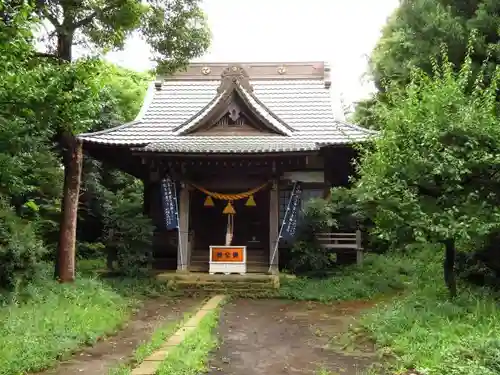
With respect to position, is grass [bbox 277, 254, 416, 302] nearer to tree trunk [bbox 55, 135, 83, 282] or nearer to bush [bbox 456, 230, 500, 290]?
bush [bbox 456, 230, 500, 290]

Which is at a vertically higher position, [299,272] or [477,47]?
[477,47]

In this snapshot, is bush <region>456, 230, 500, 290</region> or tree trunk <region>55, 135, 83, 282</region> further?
tree trunk <region>55, 135, 83, 282</region>

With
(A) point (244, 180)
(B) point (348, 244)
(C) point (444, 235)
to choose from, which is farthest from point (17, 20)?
(B) point (348, 244)

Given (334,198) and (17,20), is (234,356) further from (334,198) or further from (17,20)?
(334,198)

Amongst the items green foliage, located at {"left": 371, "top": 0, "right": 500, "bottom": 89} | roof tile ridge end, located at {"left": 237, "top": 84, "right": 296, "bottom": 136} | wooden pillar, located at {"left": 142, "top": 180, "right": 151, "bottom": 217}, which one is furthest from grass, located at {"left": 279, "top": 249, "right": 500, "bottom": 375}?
roof tile ridge end, located at {"left": 237, "top": 84, "right": 296, "bottom": 136}

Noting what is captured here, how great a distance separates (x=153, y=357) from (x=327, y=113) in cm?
1454

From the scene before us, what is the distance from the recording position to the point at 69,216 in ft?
40.1

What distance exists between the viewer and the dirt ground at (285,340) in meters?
6.67

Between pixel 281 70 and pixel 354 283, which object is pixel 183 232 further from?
pixel 281 70

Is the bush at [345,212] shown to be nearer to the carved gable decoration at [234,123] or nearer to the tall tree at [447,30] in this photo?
the carved gable decoration at [234,123]

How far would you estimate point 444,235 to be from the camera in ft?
27.3

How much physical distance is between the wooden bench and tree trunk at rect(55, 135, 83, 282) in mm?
7417

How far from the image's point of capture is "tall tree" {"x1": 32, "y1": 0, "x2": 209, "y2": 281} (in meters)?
11.4

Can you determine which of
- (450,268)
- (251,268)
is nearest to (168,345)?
(450,268)
